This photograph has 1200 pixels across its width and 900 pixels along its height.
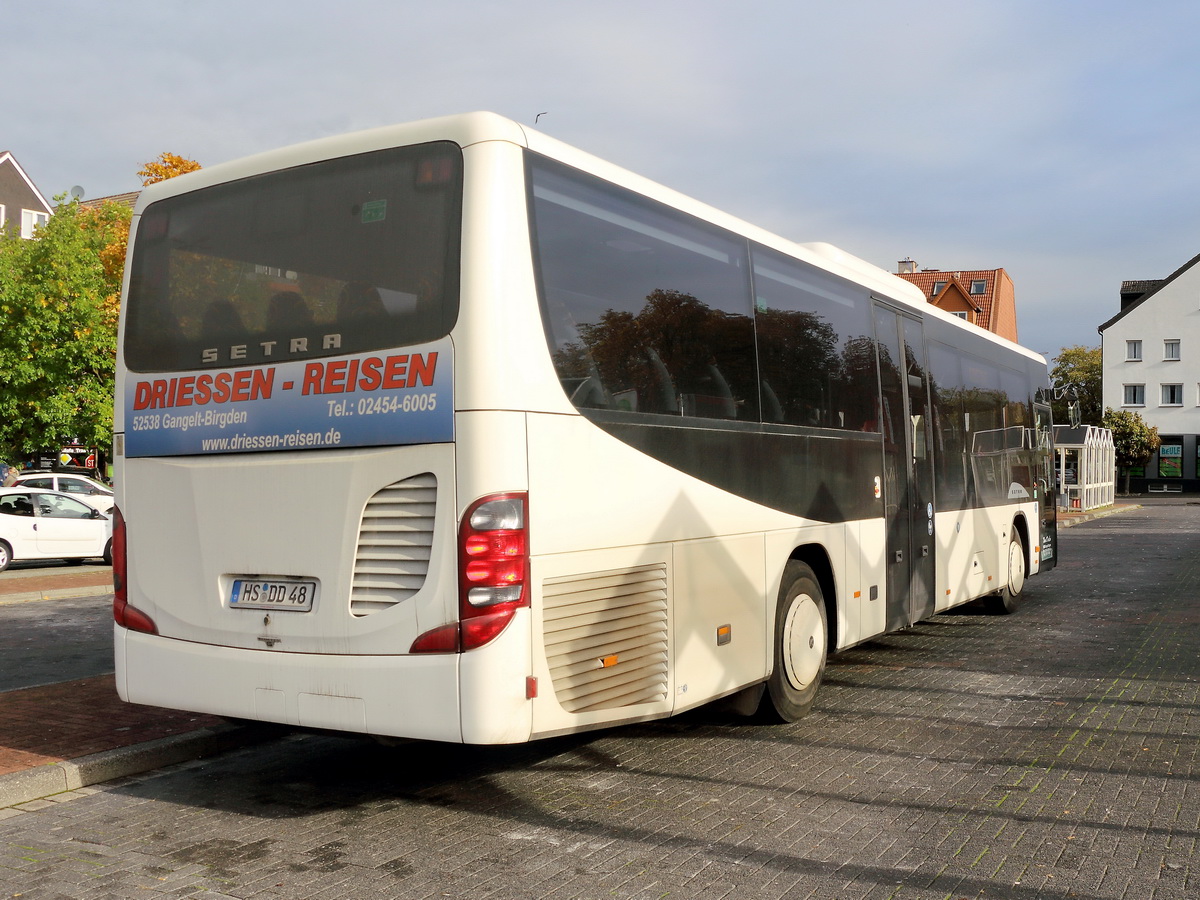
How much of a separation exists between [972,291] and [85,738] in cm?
7476

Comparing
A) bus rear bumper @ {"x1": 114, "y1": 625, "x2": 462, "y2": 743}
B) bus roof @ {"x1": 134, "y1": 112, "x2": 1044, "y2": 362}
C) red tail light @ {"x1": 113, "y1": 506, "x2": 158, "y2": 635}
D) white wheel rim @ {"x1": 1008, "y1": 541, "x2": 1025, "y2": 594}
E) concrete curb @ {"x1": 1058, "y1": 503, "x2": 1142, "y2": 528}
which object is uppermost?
bus roof @ {"x1": 134, "y1": 112, "x2": 1044, "y2": 362}

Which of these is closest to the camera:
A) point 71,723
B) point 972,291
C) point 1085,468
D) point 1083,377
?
point 71,723

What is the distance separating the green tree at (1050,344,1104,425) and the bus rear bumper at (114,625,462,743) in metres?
84.8

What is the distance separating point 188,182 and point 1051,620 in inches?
400

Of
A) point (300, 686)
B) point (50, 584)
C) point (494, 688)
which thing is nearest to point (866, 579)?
point (494, 688)

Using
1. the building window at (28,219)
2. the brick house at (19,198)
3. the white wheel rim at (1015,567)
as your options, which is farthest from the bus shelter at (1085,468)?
the building window at (28,219)

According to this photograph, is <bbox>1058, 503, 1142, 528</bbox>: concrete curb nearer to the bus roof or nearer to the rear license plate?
the bus roof

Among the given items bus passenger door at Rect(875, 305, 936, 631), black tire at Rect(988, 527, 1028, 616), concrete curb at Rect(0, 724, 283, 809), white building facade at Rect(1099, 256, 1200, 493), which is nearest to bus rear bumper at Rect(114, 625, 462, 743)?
concrete curb at Rect(0, 724, 283, 809)

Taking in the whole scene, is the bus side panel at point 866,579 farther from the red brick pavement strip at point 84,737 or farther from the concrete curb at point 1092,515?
the concrete curb at point 1092,515

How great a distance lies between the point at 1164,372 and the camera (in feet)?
238

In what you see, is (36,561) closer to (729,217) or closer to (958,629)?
(958,629)

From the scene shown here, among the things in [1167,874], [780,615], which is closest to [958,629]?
[780,615]

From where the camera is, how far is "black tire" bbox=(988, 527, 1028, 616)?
1311 centimetres

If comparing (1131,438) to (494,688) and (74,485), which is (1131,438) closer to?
(74,485)
